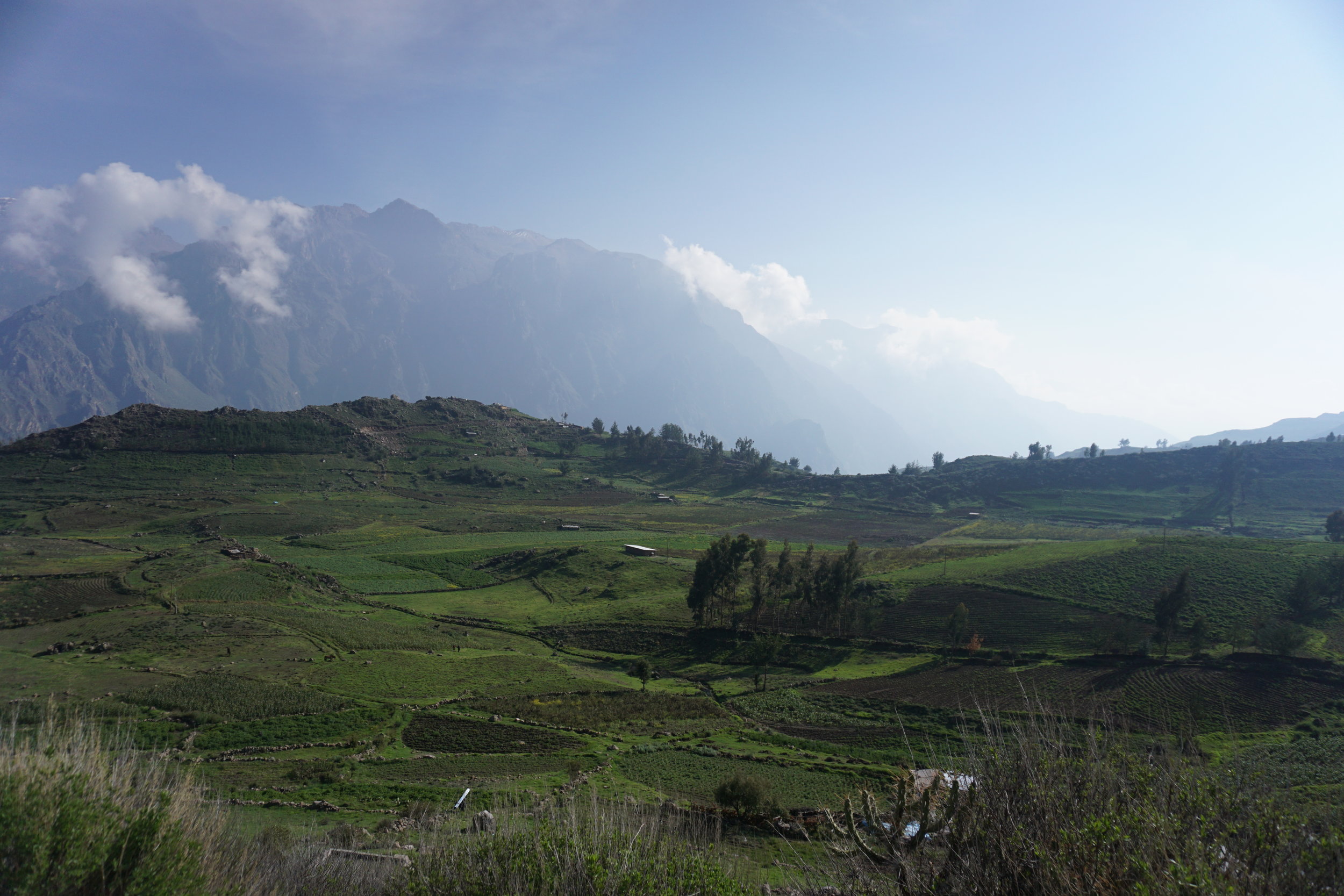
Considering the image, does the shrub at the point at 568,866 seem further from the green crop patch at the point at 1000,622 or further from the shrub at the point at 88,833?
the green crop patch at the point at 1000,622

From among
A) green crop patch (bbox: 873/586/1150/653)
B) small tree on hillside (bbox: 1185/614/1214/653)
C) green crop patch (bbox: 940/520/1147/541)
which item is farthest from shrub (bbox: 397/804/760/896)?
green crop patch (bbox: 940/520/1147/541)

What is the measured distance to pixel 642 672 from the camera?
5731 cm

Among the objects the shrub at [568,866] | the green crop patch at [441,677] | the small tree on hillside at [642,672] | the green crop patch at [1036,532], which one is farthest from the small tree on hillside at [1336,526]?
the shrub at [568,866]

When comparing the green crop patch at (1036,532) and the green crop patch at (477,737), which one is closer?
the green crop patch at (477,737)

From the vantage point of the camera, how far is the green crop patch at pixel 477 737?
37219mm

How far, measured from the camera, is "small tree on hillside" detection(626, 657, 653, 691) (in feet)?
186

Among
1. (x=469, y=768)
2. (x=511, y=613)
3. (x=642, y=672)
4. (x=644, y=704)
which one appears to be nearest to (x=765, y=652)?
(x=642, y=672)

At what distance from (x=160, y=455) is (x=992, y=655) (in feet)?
627

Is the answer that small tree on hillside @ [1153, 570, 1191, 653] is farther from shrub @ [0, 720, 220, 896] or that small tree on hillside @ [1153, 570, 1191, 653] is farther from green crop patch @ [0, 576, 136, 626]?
green crop patch @ [0, 576, 136, 626]

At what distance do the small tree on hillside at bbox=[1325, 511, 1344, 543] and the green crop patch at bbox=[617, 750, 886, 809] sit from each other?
414 ft

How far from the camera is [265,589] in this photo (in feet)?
242

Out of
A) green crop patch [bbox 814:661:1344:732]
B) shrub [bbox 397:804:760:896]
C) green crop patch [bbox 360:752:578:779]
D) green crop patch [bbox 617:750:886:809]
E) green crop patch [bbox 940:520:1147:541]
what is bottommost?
green crop patch [bbox 814:661:1344:732]

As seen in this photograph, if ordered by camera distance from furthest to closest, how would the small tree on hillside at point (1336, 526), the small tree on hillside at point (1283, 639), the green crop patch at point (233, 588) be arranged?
1. the small tree on hillside at point (1336, 526)
2. the green crop patch at point (233, 588)
3. the small tree on hillside at point (1283, 639)

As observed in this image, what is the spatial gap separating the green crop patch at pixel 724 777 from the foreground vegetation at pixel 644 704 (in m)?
0.28
